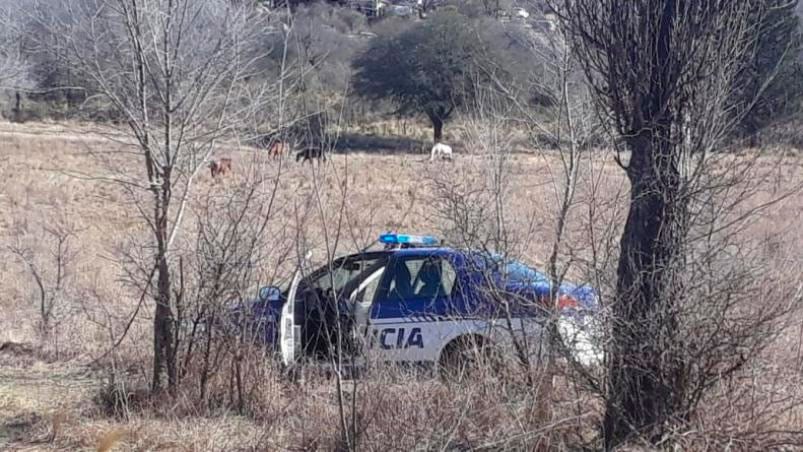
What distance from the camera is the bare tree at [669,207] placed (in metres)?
5.98

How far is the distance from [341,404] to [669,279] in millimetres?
2055

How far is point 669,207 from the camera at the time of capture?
19.9ft

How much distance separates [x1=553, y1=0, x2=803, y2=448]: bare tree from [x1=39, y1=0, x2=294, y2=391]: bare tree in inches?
123

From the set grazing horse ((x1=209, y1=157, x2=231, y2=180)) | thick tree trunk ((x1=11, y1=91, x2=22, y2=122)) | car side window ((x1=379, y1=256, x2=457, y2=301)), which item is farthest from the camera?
thick tree trunk ((x1=11, y1=91, x2=22, y2=122))

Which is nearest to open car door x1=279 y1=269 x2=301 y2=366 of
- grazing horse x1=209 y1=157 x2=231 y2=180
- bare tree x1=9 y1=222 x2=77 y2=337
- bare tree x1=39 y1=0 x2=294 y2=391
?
bare tree x1=39 y1=0 x2=294 y2=391

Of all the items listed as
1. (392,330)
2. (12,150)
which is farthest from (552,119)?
(12,150)

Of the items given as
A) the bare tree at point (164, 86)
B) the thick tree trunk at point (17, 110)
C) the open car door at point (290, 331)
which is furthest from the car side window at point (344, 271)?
the thick tree trunk at point (17, 110)

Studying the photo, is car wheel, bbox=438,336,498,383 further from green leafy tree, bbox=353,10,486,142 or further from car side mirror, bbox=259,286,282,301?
green leafy tree, bbox=353,10,486,142

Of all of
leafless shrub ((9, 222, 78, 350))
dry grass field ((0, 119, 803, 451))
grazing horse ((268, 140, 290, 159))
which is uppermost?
grazing horse ((268, 140, 290, 159))

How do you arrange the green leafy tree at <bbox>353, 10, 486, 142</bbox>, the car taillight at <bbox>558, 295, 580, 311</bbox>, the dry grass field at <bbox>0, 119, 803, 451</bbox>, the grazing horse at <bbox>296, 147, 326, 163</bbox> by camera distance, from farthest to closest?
the green leafy tree at <bbox>353, 10, 486, 142</bbox> < the grazing horse at <bbox>296, 147, 326, 163</bbox> < the car taillight at <bbox>558, 295, 580, 311</bbox> < the dry grass field at <bbox>0, 119, 803, 451</bbox>

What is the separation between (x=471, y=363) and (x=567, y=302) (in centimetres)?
76

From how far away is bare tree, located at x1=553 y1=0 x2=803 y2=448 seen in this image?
5.98m

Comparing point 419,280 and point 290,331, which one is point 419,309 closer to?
point 419,280

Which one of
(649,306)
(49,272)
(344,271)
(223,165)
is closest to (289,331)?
(344,271)
